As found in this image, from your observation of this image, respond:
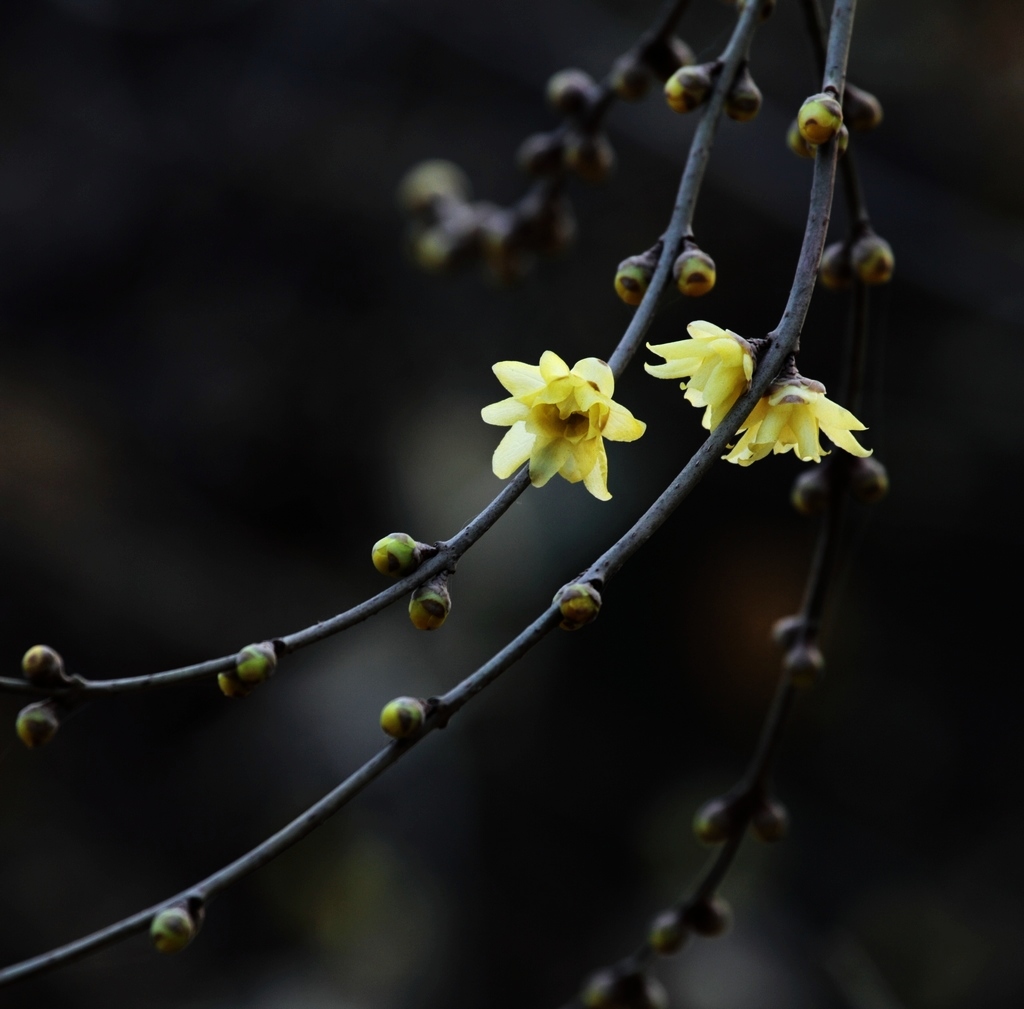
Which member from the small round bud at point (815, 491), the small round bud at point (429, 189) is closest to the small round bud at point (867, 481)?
the small round bud at point (815, 491)

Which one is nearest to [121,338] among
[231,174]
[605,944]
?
[231,174]

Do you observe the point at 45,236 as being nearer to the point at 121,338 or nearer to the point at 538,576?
the point at 121,338

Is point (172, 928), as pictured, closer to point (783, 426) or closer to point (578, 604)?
point (578, 604)

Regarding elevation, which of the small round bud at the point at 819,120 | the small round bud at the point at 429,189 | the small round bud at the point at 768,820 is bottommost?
the small round bud at the point at 768,820

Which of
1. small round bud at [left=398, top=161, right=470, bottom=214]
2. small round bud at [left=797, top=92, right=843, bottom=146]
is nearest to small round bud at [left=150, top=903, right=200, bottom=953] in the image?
small round bud at [left=797, top=92, right=843, bottom=146]

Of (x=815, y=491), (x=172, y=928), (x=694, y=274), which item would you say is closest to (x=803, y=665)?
(x=815, y=491)

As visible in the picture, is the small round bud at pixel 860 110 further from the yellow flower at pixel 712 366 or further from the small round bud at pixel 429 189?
the small round bud at pixel 429 189
